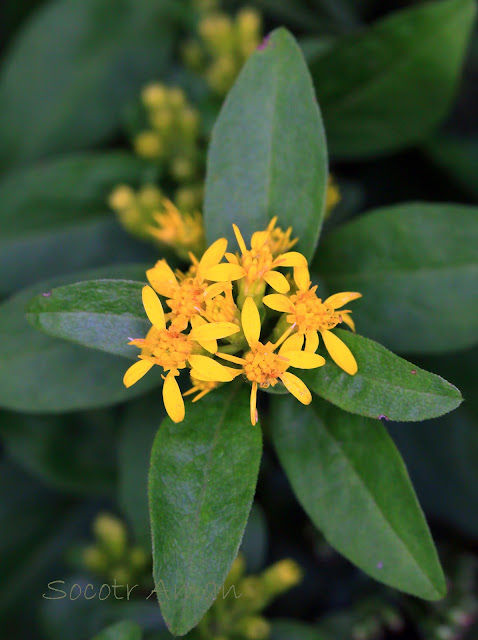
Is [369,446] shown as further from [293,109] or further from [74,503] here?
[74,503]

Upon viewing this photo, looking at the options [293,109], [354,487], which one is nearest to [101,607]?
[354,487]

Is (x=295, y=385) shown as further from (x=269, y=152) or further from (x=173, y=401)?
(x=269, y=152)

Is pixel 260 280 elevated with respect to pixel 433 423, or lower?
elevated

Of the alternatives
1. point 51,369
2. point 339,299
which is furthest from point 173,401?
point 51,369

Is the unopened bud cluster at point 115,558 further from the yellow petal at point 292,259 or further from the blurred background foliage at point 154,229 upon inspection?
the yellow petal at point 292,259

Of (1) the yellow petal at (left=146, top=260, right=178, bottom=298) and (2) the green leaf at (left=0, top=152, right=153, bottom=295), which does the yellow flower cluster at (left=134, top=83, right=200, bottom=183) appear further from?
(1) the yellow petal at (left=146, top=260, right=178, bottom=298)

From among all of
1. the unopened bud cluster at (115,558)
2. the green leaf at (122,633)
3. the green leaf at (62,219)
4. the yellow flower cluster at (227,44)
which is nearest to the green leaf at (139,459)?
the unopened bud cluster at (115,558)

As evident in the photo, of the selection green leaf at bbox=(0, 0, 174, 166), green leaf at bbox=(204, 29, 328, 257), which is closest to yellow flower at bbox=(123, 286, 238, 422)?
green leaf at bbox=(204, 29, 328, 257)
